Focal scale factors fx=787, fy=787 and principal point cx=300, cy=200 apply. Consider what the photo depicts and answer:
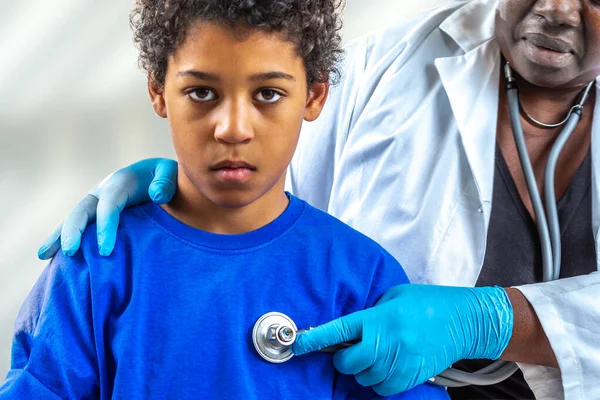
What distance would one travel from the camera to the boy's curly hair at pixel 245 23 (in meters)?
1.04

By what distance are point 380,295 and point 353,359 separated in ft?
0.43

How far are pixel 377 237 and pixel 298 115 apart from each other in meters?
0.47

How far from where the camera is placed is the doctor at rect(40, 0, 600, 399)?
4.46ft

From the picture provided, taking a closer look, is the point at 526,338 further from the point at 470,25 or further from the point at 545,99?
the point at 470,25

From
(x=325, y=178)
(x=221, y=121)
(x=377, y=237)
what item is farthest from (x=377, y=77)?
(x=221, y=121)

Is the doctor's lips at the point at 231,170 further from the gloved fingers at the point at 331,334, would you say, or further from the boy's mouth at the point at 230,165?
the gloved fingers at the point at 331,334

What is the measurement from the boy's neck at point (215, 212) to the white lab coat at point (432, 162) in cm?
40

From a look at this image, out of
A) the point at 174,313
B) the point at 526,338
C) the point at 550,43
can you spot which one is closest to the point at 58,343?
the point at 174,313

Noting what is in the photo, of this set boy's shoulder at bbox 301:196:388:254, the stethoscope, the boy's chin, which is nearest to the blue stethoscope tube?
the stethoscope

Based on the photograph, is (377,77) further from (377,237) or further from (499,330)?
(499,330)

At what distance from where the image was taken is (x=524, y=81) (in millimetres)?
1635

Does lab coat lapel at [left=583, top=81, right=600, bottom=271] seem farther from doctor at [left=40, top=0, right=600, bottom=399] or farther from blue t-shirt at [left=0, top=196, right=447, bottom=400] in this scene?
blue t-shirt at [left=0, top=196, right=447, bottom=400]

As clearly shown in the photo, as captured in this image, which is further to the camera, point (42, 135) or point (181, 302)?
point (42, 135)

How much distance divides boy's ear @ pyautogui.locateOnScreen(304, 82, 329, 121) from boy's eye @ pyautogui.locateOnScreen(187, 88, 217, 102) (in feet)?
0.60
